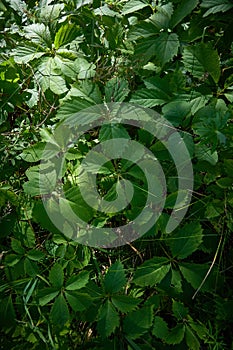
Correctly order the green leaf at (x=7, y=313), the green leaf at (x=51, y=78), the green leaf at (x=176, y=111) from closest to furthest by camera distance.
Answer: the green leaf at (x=7, y=313) < the green leaf at (x=176, y=111) < the green leaf at (x=51, y=78)

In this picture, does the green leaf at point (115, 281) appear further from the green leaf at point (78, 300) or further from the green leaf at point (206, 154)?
the green leaf at point (206, 154)

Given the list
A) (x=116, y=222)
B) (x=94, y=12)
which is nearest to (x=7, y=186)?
(x=116, y=222)

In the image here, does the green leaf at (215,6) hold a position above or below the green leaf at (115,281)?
above

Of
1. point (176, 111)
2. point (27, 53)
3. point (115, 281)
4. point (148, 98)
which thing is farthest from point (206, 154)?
point (27, 53)

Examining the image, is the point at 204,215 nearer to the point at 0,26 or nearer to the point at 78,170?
the point at 78,170

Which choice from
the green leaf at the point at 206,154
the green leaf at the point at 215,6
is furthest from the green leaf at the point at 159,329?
the green leaf at the point at 215,6

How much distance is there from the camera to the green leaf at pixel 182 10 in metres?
1.59

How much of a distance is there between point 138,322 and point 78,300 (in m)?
0.19

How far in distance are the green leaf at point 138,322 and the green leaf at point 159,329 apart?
3 cm

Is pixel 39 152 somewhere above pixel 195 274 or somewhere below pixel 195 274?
above

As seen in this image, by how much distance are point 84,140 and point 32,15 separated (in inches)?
23.3

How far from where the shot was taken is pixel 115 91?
5.03 feet

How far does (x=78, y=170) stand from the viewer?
4.96ft

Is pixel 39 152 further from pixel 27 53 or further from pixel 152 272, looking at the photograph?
pixel 152 272
